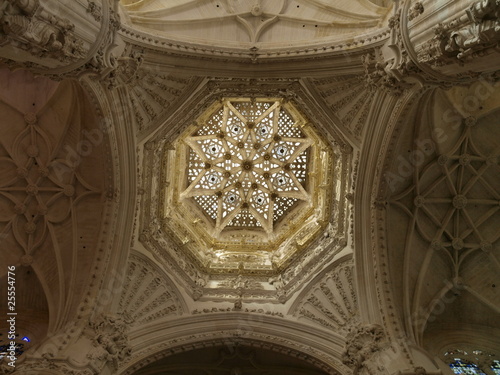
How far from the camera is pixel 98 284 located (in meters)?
12.1

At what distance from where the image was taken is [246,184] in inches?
675

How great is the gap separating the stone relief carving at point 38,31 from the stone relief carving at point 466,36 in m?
5.93

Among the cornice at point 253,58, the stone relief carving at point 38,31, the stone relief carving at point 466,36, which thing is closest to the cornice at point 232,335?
the cornice at point 253,58

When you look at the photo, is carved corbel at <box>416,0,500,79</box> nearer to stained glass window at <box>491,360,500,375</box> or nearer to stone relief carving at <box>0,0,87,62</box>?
stone relief carving at <box>0,0,87,62</box>

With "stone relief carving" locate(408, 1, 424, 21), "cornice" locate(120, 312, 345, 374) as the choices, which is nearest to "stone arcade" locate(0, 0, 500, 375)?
"cornice" locate(120, 312, 345, 374)

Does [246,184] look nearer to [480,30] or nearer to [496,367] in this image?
[496,367]

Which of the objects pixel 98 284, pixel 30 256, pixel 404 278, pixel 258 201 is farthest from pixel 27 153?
pixel 404 278

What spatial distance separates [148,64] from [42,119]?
3.61 m

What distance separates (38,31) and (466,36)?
20.6ft

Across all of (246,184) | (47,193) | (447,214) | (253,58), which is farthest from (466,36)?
(47,193)

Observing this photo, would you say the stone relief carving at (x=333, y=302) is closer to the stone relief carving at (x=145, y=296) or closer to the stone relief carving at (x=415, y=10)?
the stone relief carving at (x=145, y=296)

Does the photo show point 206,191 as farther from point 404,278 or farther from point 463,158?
point 463,158

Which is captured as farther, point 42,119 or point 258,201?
point 258,201

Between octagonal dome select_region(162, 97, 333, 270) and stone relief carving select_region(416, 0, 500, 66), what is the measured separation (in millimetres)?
6994
